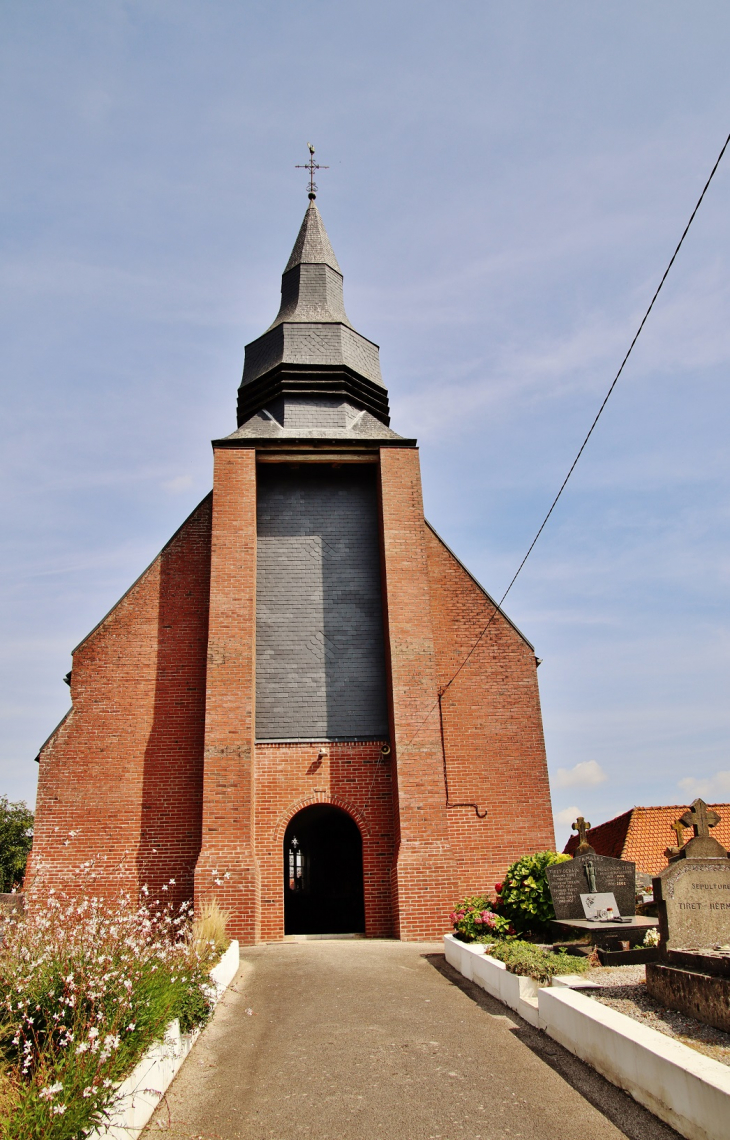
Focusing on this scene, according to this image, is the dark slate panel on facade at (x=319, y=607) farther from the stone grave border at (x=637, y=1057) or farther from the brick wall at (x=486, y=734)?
the stone grave border at (x=637, y=1057)

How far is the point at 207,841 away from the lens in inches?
514

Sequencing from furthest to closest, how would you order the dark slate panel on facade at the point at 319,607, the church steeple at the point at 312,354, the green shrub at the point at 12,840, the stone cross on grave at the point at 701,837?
the green shrub at the point at 12,840 < the church steeple at the point at 312,354 < the dark slate panel on facade at the point at 319,607 < the stone cross on grave at the point at 701,837

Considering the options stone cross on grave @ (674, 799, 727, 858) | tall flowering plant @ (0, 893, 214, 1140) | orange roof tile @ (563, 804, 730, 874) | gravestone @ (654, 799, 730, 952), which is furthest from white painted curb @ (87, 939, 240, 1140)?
orange roof tile @ (563, 804, 730, 874)

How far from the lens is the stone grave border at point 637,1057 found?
400 centimetres

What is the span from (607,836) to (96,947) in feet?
51.5

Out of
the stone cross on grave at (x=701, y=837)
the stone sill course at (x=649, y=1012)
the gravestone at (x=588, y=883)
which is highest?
the stone cross on grave at (x=701, y=837)

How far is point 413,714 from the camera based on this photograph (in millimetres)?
14102

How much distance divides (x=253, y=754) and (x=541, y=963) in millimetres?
Answer: 7515

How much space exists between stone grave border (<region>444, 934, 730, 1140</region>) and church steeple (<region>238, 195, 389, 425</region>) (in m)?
13.4

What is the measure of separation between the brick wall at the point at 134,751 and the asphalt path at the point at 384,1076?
598cm

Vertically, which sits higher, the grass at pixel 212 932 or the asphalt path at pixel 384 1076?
the grass at pixel 212 932

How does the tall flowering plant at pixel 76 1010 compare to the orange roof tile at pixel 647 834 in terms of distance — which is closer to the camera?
the tall flowering plant at pixel 76 1010

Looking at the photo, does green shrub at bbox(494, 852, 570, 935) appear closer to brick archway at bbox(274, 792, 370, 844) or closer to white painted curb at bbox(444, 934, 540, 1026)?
white painted curb at bbox(444, 934, 540, 1026)

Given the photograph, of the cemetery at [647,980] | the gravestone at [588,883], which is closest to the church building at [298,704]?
the gravestone at [588,883]
